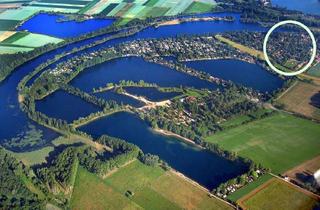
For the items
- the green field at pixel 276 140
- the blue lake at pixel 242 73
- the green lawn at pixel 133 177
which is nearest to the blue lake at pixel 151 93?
the blue lake at pixel 242 73

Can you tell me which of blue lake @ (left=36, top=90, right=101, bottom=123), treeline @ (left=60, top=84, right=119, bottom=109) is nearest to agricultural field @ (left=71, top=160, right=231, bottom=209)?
blue lake @ (left=36, top=90, right=101, bottom=123)

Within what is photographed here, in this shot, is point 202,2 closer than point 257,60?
No

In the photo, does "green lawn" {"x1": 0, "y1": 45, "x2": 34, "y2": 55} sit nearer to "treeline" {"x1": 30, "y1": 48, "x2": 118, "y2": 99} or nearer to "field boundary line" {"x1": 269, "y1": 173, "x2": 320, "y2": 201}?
"treeline" {"x1": 30, "y1": 48, "x2": 118, "y2": 99}

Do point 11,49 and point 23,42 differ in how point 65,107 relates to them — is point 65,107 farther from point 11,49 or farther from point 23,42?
point 23,42

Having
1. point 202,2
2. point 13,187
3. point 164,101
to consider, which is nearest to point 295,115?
point 164,101

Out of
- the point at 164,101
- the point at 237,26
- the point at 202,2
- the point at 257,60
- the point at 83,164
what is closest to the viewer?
the point at 83,164

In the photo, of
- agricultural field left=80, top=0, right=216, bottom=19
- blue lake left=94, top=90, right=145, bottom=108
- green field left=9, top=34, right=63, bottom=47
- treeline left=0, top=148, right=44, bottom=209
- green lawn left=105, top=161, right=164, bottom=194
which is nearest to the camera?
treeline left=0, top=148, right=44, bottom=209

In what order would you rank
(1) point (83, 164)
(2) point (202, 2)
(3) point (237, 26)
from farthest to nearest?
(2) point (202, 2) → (3) point (237, 26) → (1) point (83, 164)

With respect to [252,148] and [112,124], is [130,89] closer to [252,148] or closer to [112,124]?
[112,124]
